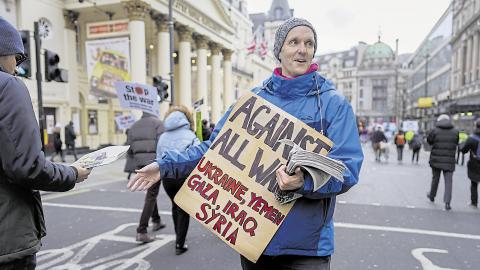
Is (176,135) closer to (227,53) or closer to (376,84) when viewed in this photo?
(227,53)

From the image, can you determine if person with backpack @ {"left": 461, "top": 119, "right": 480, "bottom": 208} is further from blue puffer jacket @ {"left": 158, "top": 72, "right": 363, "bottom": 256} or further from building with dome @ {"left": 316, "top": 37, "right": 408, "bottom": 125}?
building with dome @ {"left": 316, "top": 37, "right": 408, "bottom": 125}

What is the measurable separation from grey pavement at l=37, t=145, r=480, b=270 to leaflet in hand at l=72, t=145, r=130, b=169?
2.47m

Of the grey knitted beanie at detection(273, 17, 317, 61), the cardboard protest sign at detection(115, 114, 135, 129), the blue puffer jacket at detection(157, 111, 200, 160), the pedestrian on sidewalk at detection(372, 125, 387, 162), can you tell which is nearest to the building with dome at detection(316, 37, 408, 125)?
the pedestrian on sidewalk at detection(372, 125, 387, 162)

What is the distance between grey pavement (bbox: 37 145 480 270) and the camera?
4508 millimetres

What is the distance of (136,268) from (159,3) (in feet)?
72.6

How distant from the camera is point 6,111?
1.84m

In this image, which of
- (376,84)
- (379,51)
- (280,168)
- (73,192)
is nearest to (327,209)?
(280,168)

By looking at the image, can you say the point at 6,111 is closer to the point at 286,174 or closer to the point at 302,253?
the point at 286,174

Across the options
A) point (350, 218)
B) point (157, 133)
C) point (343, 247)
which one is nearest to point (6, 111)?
point (157, 133)

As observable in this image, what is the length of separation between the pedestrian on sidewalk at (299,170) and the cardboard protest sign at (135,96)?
21.0 ft

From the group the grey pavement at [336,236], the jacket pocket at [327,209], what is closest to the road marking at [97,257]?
the grey pavement at [336,236]

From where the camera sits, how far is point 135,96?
8.37 metres

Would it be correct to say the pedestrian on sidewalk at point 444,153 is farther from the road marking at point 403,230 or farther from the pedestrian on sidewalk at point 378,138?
the pedestrian on sidewalk at point 378,138

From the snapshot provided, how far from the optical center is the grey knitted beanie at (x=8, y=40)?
6.61 feet
